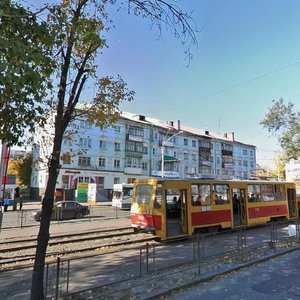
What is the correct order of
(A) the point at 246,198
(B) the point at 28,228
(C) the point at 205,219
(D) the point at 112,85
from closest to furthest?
1. (D) the point at 112,85
2. (C) the point at 205,219
3. (A) the point at 246,198
4. (B) the point at 28,228

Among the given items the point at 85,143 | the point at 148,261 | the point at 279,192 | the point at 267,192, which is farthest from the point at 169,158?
the point at 148,261

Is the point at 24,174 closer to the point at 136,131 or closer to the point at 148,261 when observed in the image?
the point at 136,131

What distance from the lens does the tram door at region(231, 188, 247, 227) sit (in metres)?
18.1

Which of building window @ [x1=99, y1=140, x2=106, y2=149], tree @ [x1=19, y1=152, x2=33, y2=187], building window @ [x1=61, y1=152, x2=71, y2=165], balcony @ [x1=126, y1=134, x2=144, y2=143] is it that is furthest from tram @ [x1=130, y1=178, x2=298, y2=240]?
tree @ [x1=19, y1=152, x2=33, y2=187]

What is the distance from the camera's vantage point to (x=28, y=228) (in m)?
20.2

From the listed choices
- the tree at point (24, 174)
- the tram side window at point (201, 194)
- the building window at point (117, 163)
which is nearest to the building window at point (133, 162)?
the building window at point (117, 163)

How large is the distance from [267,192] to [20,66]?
62.1ft

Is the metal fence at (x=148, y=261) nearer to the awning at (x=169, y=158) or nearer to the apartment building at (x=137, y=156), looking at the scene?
the apartment building at (x=137, y=156)

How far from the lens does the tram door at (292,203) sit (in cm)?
2238

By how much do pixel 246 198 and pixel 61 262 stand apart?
13.7 metres

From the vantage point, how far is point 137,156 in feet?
196

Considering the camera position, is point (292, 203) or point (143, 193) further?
point (292, 203)

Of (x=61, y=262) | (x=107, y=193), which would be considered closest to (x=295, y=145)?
(x=61, y=262)

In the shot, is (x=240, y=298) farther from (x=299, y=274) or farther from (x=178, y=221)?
(x=178, y=221)
